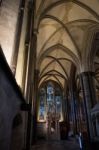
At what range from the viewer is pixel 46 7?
9383mm

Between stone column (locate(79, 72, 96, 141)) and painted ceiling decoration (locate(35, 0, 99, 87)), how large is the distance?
75cm

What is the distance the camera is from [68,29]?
11.9 metres

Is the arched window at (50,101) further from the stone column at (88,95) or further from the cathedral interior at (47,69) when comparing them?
the stone column at (88,95)

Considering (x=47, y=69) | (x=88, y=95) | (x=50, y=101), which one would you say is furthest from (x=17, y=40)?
(x=50, y=101)

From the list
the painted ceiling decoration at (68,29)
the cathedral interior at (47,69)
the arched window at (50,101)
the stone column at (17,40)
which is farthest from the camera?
the arched window at (50,101)

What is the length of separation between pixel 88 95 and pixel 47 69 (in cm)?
787

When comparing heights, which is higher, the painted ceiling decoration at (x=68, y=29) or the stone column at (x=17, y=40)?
the painted ceiling decoration at (x=68, y=29)

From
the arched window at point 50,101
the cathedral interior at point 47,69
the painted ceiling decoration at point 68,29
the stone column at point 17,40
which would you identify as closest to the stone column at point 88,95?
the cathedral interior at point 47,69

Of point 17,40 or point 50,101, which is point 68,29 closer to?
point 17,40

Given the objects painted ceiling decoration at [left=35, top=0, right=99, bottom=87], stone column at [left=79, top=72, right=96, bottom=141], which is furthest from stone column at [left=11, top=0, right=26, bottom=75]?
stone column at [left=79, top=72, right=96, bottom=141]

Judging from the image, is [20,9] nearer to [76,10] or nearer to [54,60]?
[76,10]

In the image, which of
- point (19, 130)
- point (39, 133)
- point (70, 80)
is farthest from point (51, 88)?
point (19, 130)

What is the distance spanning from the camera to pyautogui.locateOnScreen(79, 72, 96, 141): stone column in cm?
1031

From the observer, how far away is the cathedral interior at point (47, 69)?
3.39 metres
